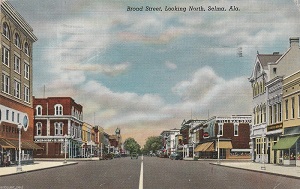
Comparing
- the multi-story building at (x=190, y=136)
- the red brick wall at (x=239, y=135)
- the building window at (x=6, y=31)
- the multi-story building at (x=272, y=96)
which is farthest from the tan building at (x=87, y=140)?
the building window at (x=6, y=31)

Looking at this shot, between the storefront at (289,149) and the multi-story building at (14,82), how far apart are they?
1002 inches

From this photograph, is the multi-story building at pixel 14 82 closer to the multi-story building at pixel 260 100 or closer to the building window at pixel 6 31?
the building window at pixel 6 31

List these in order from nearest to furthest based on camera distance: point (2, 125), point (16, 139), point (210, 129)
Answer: point (2, 125) < point (16, 139) < point (210, 129)

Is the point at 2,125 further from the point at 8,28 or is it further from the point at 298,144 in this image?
the point at 298,144

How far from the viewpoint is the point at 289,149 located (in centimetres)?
4669

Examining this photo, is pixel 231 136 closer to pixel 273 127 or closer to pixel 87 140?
pixel 273 127

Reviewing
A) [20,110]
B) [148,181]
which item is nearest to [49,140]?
[20,110]

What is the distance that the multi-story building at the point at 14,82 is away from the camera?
43062 millimetres

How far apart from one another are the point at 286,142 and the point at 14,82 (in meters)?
26.9

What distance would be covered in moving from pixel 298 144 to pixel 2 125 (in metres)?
26.9

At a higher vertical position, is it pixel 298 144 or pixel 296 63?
pixel 296 63

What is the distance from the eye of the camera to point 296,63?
54750 millimetres

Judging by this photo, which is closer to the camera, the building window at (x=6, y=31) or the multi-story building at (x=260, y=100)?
the building window at (x=6, y=31)

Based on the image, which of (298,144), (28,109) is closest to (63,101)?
(28,109)
